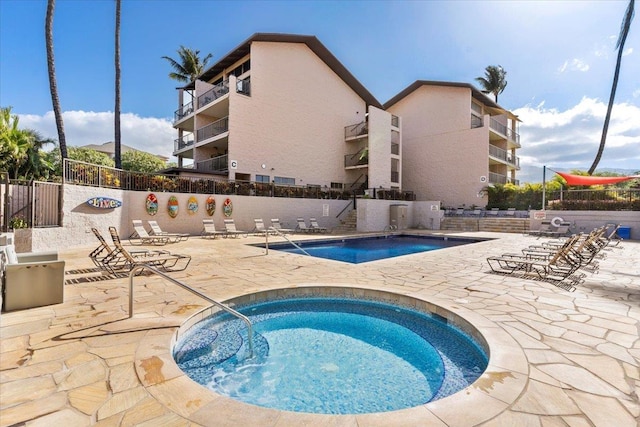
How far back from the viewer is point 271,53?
21.5 metres

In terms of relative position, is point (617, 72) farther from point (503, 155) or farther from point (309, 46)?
point (309, 46)

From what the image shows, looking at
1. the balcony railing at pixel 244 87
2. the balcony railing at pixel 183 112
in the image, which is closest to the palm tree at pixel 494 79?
the balcony railing at pixel 244 87

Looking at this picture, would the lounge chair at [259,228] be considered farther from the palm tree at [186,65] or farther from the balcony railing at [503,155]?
the balcony railing at [503,155]

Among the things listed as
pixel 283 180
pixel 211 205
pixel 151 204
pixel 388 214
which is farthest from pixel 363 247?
pixel 283 180

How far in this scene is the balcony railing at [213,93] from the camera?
21.0 m

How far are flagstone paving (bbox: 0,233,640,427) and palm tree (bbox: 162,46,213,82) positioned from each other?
92.5 ft

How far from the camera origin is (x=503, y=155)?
89.8ft

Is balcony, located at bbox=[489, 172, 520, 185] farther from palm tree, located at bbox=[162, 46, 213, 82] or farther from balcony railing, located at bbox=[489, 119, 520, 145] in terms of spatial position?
palm tree, located at bbox=[162, 46, 213, 82]

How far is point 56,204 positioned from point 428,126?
88.4 ft

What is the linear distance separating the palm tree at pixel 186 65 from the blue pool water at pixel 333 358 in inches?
1196

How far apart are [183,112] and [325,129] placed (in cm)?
1281

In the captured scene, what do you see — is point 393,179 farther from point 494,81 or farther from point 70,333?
point 70,333

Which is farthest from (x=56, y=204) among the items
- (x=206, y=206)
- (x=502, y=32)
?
(x=502, y=32)

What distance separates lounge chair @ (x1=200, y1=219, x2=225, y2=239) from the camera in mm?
14164
